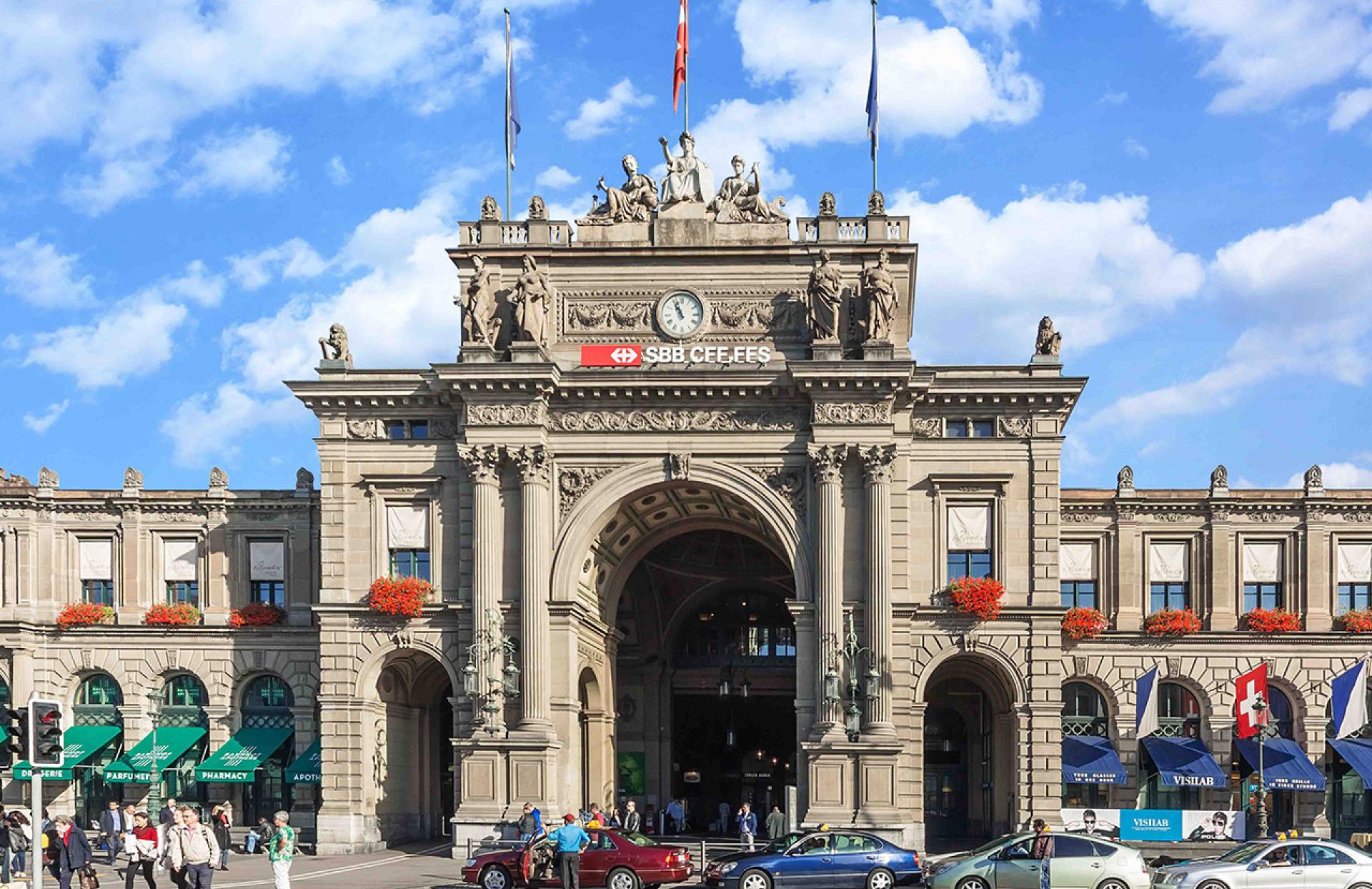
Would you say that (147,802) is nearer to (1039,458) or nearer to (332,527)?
(332,527)

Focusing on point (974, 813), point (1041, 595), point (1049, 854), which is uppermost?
point (1041, 595)

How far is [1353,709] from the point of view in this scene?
58.0 m

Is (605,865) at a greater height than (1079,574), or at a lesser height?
lesser

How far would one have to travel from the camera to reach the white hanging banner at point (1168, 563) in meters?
63.1

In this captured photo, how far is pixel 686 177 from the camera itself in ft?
186

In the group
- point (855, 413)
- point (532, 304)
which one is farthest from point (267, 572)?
point (855, 413)

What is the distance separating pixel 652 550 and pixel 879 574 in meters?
13.6

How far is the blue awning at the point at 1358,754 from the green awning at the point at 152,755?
43355 millimetres

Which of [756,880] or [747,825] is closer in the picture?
[756,880]

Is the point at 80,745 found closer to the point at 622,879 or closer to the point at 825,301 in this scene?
the point at 622,879

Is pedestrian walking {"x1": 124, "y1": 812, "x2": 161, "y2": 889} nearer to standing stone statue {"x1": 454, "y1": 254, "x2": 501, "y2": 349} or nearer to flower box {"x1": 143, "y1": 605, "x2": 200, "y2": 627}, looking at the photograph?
standing stone statue {"x1": 454, "y1": 254, "x2": 501, "y2": 349}

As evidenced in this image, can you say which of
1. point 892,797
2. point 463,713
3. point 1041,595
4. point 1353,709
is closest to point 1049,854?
point 892,797

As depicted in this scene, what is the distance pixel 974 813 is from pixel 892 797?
12.7 metres

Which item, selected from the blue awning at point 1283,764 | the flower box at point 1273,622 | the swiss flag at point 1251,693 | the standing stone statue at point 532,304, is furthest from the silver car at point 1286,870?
the standing stone statue at point 532,304
